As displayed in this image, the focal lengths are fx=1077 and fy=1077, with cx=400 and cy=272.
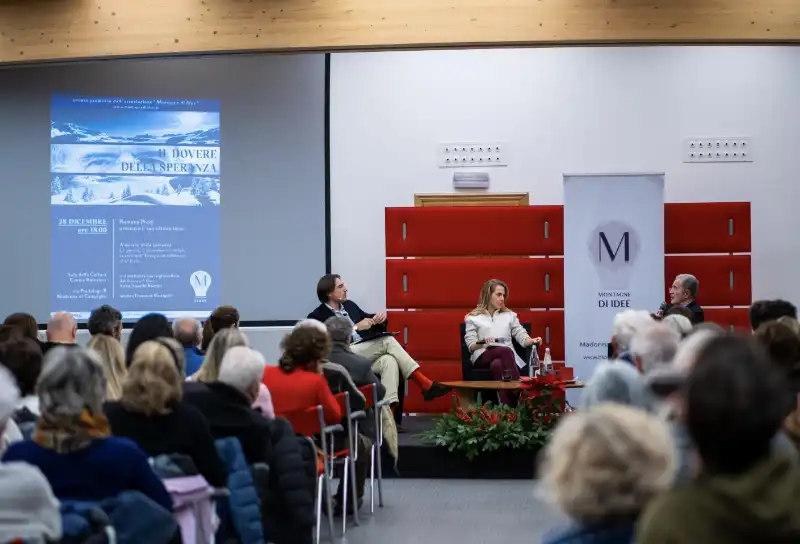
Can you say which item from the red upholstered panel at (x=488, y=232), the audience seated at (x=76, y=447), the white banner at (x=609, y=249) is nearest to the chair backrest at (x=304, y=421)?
the audience seated at (x=76, y=447)

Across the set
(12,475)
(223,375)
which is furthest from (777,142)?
(12,475)

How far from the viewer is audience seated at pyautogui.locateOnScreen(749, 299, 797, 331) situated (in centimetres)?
518

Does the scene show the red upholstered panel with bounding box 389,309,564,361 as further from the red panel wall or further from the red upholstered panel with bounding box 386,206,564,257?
the red upholstered panel with bounding box 386,206,564,257

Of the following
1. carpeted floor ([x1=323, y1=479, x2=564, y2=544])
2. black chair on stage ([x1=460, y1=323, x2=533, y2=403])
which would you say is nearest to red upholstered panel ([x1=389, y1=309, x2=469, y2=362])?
black chair on stage ([x1=460, y1=323, x2=533, y2=403])

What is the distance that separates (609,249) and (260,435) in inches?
224

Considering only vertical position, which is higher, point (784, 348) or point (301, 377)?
point (784, 348)

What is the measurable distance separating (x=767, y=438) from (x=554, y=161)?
9474mm

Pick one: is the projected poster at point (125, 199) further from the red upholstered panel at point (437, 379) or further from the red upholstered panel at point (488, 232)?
the red upholstered panel at point (437, 379)

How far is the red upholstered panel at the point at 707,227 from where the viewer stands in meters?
10.0

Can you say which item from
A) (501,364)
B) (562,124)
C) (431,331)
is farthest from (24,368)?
(562,124)

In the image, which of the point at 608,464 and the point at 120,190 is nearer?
the point at 608,464

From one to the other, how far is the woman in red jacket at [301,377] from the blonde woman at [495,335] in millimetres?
3370

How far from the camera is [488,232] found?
10.2 m

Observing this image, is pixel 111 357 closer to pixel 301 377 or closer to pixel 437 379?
pixel 301 377
